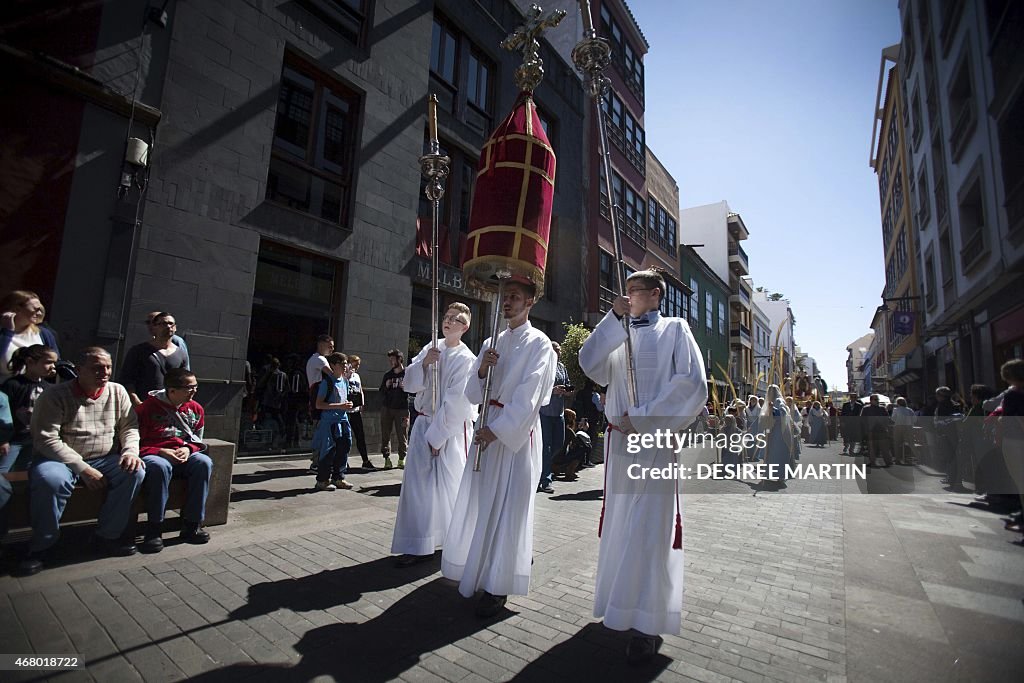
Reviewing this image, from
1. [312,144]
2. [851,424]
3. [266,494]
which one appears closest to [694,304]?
[851,424]

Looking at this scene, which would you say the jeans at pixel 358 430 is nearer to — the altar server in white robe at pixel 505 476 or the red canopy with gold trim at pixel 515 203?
the altar server in white robe at pixel 505 476

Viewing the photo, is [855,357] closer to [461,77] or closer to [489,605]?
[461,77]

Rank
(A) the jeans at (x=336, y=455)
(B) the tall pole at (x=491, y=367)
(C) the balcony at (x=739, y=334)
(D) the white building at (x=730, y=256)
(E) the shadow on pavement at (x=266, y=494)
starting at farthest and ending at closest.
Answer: (C) the balcony at (x=739, y=334)
(D) the white building at (x=730, y=256)
(A) the jeans at (x=336, y=455)
(E) the shadow on pavement at (x=266, y=494)
(B) the tall pole at (x=491, y=367)

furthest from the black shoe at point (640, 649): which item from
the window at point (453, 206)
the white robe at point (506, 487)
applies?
the window at point (453, 206)

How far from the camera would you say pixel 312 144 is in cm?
922

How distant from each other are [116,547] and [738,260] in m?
45.0

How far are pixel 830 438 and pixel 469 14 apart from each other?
2181 cm

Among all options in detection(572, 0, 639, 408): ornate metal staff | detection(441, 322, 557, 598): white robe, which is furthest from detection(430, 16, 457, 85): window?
detection(441, 322, 557, 598): white robe

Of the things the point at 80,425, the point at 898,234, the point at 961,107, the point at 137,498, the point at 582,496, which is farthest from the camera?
the point at 898,234

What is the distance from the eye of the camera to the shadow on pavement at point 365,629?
220 centimetres

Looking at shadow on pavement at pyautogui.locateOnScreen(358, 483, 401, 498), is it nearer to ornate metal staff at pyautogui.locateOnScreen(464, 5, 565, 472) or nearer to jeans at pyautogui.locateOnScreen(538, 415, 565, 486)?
jeans at pyautogui.locateOnScreen(538, 415, 565, 486)

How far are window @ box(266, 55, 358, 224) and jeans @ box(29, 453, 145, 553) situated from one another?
20.0 ft

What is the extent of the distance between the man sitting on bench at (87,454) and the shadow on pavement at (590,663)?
3.26 m

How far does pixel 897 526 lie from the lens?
216 inches
